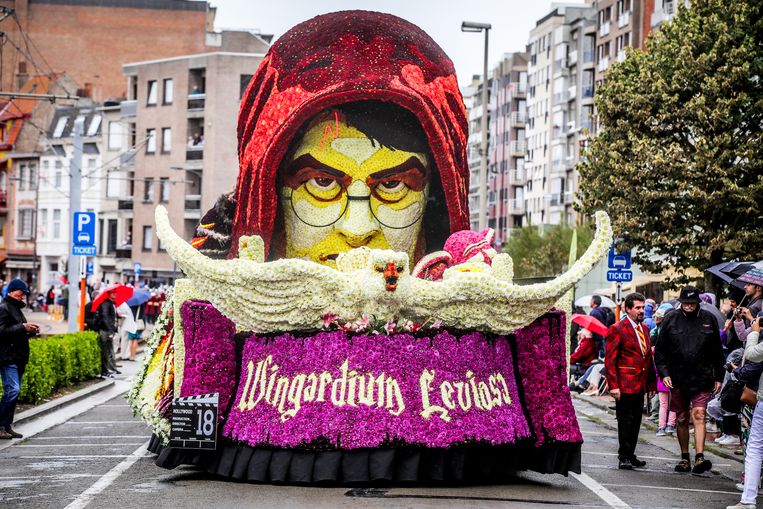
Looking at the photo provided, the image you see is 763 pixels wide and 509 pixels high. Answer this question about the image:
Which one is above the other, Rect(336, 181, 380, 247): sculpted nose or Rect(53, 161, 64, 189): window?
Rect(53, 161, 64, 189): window

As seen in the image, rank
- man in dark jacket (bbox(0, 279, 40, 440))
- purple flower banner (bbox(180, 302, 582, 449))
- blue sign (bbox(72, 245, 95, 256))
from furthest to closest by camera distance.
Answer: blue sign (bbox(72, 245, 95, 256))
man in dark jacket (bbox(0, 279, 40, 440))
purple flower banner (bbox(180, 302, 582, 449))

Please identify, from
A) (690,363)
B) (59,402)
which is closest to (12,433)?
(59,402)

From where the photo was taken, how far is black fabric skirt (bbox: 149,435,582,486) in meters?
11.3

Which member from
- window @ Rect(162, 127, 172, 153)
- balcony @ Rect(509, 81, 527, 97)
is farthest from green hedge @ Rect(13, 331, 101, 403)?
balcony @ Rect(509, 81, 527, 97)

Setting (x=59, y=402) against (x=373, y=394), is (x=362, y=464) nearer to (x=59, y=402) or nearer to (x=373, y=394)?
(x=373, y=394)

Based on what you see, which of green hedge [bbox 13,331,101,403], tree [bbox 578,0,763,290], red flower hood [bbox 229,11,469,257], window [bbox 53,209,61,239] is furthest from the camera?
window [bbox 53,209,61,239]

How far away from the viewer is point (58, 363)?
2314 centimetres

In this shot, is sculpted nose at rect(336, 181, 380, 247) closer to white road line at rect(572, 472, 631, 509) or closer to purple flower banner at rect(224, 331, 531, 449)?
purple flower banner at rect(224, 331, 531, 449)

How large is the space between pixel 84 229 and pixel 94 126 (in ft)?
219

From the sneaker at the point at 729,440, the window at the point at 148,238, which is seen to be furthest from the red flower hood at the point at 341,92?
the window at the point at 148,238

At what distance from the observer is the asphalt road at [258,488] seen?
10.8 metres

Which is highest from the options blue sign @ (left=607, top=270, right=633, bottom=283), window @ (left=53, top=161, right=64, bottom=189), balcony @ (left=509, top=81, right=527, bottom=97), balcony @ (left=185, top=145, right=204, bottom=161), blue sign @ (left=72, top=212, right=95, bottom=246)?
balcony @ (left=509, top=81, right=527, bottom=97)

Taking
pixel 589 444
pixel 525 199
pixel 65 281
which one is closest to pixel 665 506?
pixel 589 444

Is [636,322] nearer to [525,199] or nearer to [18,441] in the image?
[18,441]
